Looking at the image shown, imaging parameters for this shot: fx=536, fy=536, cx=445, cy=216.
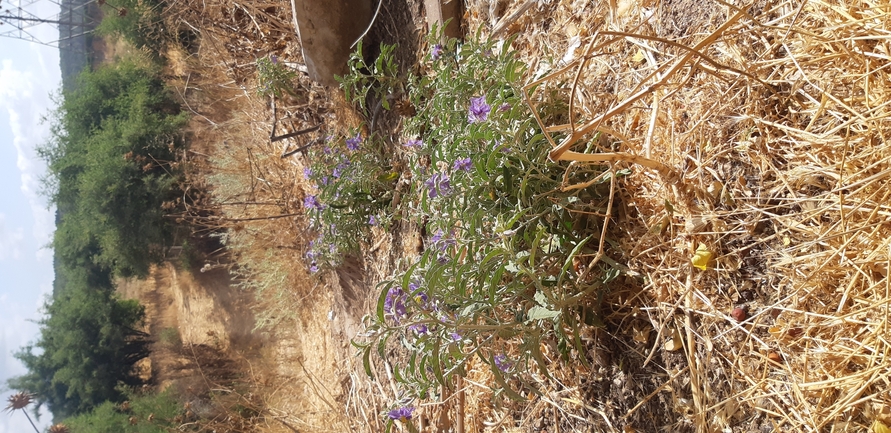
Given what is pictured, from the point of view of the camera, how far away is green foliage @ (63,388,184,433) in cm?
496

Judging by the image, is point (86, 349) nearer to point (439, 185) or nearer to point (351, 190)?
point (351, 190)

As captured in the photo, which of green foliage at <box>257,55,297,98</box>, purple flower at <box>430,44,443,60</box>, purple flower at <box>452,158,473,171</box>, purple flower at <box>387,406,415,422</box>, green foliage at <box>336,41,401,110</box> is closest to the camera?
purple flower at <box>452,158,473,171</box>

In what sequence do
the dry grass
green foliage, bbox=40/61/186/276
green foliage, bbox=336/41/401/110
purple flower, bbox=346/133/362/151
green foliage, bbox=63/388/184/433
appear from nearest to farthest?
the dry grass < green foliage, bbox=336/41/401/110 < purple flower, bbox=346/133/362/151 < green foliage, bbox=63/388/184/433 < green foliage, bbox=40/61/186/276

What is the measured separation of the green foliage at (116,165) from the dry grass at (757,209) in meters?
4.61

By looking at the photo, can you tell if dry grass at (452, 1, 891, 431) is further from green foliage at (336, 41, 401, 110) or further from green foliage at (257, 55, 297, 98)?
green foliage at (257, 55, 297, 98)

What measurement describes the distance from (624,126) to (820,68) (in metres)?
0.48

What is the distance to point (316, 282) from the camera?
12.5ft

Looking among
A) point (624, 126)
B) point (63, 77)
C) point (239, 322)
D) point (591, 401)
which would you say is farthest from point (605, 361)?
point (63, 77)

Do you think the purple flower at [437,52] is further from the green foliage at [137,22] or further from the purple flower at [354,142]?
the green foliage at [137,22]

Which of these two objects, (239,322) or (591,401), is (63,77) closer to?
(239,322)

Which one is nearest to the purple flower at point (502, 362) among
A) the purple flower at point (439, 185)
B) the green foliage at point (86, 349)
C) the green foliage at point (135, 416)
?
the purple flower at point (439, 185)

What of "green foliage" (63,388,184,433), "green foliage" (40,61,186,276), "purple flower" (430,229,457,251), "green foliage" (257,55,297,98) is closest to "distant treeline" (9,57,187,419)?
"green foliage" (40,61,186,276)

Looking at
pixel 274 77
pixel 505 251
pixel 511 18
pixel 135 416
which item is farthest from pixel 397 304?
pixel 135 416

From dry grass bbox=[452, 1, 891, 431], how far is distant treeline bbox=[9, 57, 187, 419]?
15.1 ft
